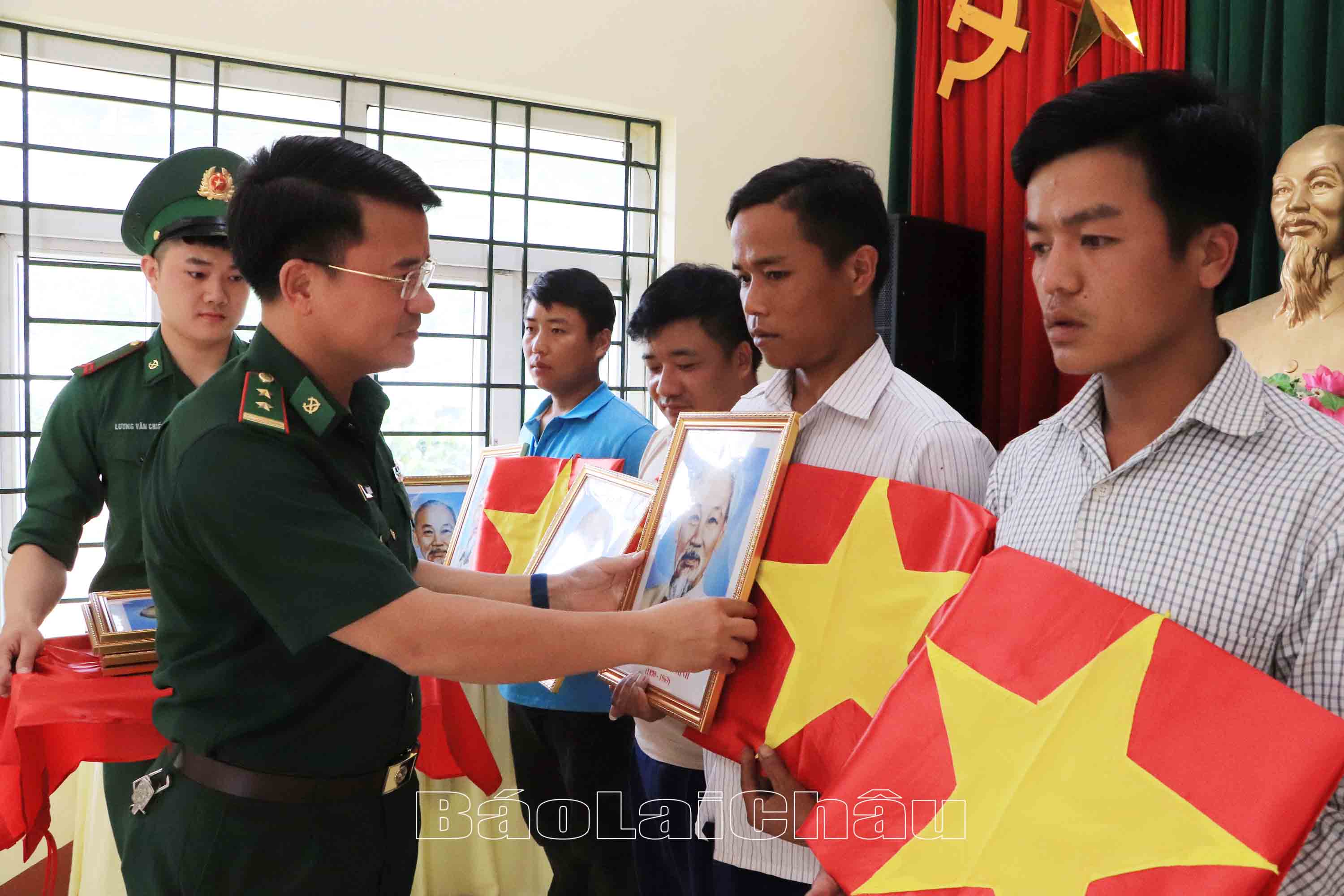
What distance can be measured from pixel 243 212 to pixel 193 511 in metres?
0.42

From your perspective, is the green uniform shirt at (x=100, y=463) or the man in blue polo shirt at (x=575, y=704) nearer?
the green uniform shirt at (x=100, y=463)

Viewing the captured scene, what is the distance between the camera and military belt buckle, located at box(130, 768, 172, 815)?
4.09 ft

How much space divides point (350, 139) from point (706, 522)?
231cm

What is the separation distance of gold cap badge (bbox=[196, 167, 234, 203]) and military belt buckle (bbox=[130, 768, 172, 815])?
45.7 inches

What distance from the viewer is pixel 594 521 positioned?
5.53 feet

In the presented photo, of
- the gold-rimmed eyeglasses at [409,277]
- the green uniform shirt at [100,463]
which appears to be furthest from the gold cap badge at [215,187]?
the gold-rimmed eyeglasses at [409,277]

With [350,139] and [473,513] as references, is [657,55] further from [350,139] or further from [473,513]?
[473,513]

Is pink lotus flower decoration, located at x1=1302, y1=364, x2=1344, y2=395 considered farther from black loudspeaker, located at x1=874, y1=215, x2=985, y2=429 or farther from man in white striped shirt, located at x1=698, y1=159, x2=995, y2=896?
black loudspeaker, located at x1=874, y1=215, x2=985, y2=429

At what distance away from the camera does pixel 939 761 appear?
2.79ft

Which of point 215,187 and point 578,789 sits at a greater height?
point 215,187

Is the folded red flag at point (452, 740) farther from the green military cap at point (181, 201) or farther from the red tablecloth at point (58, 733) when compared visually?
the green military cap at point (181, 201)

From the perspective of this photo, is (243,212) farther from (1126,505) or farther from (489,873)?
(489,873)

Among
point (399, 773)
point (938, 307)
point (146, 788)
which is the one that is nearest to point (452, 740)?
point (399, 773)

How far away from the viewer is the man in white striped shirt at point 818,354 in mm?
1256
